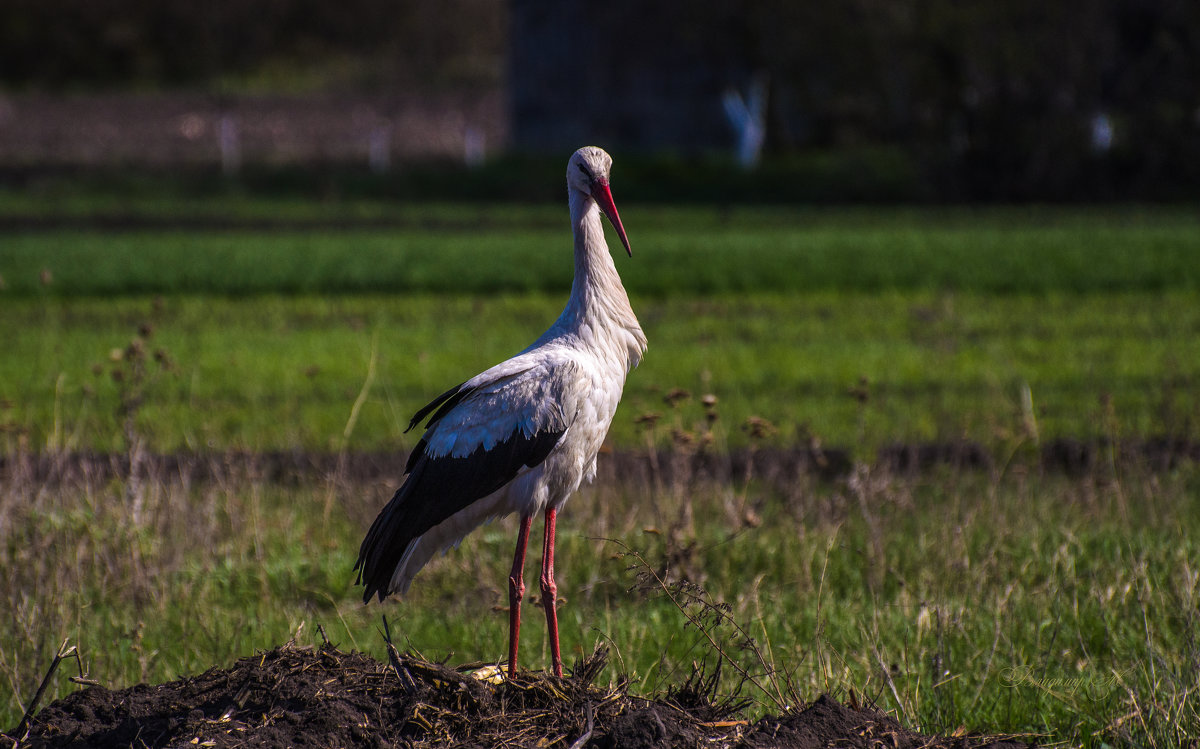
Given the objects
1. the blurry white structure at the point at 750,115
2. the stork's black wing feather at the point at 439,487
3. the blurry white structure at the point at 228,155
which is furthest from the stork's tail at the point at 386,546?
the blurry white structure at the point at 228,155

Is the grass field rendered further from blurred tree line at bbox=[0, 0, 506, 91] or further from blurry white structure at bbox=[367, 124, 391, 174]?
blurred tree line at bbox=[0, 0, 506, 91]

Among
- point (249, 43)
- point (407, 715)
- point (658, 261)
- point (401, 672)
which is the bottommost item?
point (658, 261)

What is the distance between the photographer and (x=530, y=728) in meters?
4.00

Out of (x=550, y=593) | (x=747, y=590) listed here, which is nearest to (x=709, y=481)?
(x=747, y=590)

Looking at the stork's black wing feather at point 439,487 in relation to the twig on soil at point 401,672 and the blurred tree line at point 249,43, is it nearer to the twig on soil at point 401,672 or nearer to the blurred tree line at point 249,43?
the twig on soil at point 401,672

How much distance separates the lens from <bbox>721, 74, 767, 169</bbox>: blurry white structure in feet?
123

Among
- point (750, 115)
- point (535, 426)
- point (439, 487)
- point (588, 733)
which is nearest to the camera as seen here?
point (588, 733)

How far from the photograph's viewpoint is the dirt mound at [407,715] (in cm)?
389

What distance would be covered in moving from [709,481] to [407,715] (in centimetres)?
418

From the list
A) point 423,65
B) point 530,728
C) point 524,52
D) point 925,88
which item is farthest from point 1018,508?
point 423,65

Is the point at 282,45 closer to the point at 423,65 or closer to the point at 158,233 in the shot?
the point at 423,65

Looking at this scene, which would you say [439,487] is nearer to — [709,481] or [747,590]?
[747,590]

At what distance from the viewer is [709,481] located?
7.96 metres

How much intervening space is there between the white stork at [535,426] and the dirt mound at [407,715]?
476 millimetres
